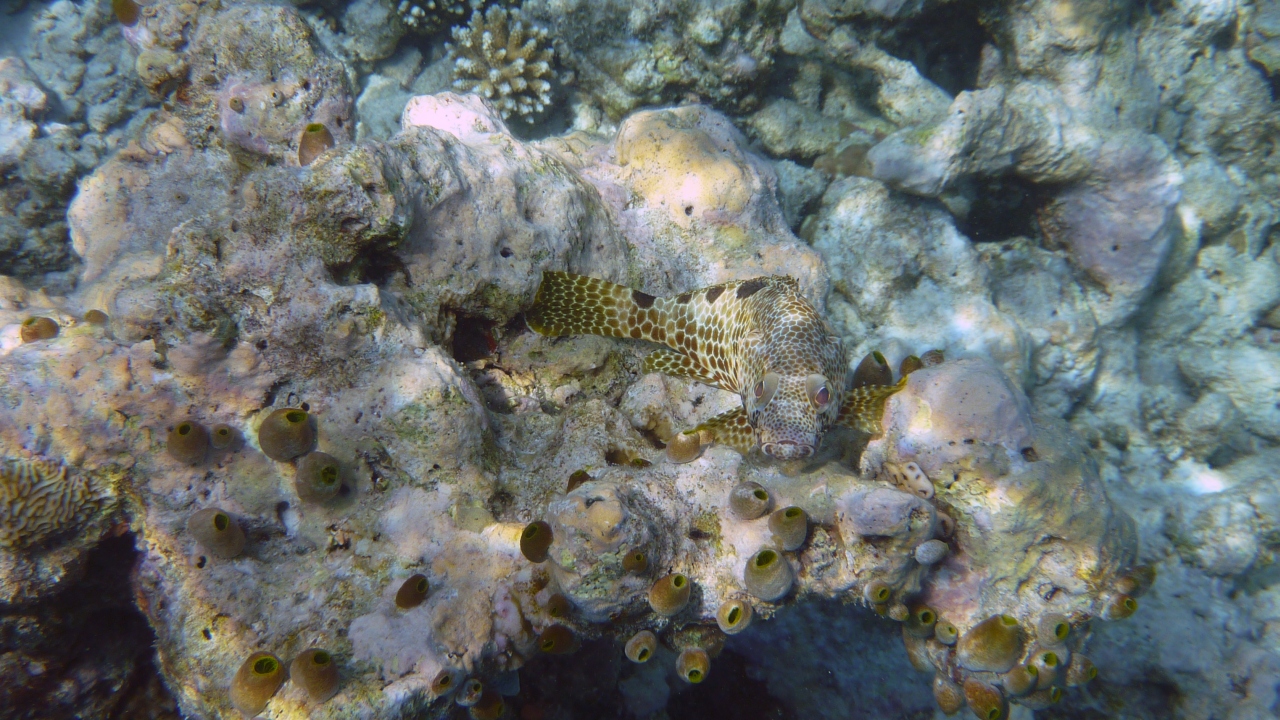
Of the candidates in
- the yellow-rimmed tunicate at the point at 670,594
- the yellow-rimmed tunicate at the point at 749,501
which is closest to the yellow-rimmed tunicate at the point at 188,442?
the yellow-rimmed tunicate at the point at 670,594

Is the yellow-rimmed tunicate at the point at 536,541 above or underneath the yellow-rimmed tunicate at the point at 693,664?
above

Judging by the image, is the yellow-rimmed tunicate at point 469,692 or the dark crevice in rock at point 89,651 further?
the dark crevice in rock at point 89,651

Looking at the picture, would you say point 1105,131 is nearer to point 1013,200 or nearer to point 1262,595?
point 1013,200

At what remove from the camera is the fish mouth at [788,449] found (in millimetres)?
3539

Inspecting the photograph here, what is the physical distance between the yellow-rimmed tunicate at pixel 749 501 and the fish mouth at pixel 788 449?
0.92 ft

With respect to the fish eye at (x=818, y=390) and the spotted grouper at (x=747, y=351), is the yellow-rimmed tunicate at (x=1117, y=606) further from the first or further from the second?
the fish eye at (x=818, y=390)

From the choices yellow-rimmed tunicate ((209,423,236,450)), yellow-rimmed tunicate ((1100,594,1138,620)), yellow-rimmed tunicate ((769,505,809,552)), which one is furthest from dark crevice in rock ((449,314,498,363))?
yellow-rimmed tunicate ((1100,594,1138,620))

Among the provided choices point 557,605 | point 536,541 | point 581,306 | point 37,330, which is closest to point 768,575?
point 557,605

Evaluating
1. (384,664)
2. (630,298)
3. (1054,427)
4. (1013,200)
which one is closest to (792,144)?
(1013,200)

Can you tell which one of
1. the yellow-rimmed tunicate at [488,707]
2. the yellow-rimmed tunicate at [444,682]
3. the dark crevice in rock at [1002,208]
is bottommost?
the yellow-rimmed tunicate at [488,707]

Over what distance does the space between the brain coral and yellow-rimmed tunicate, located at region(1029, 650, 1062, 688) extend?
620 centimetres

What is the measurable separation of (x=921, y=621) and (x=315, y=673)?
3.85 m

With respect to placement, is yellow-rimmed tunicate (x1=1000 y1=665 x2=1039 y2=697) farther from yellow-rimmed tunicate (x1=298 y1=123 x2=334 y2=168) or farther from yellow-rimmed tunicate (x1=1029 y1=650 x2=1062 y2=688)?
yellow-rimmed tunicate (x1=298 y1=123 x2=334 y2=168)

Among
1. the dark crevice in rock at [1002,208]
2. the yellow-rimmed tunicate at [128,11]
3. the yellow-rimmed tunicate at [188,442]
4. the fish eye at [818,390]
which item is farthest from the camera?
the dark crevice in rock at [1002,208]
